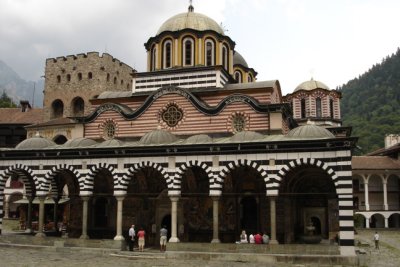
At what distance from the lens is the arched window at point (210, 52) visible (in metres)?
27.9

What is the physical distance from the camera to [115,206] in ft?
82.2

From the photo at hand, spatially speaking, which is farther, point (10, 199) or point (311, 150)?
point (10, 199)

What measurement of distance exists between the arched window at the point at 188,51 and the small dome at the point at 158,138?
6.13 meters

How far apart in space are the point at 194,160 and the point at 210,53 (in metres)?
9.52

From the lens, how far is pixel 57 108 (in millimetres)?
43750

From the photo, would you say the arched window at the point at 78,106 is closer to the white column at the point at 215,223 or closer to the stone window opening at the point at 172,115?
the stone window opening at the point at 172,115

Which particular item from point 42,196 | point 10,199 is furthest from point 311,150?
point 10,199

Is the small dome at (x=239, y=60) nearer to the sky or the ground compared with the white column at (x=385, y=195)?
nearer to the sky

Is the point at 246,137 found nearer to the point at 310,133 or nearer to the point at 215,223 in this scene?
the point at 310,133

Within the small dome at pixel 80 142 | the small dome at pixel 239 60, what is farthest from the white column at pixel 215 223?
the small dome at pixel 239 60

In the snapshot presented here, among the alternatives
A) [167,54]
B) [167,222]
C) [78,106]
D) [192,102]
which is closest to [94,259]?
[167,222]

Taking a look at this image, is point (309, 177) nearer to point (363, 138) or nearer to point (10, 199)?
point (10, 199)

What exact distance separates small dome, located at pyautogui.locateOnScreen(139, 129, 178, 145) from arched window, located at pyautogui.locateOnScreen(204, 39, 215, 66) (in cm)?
665

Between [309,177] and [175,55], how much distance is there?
420 inches
